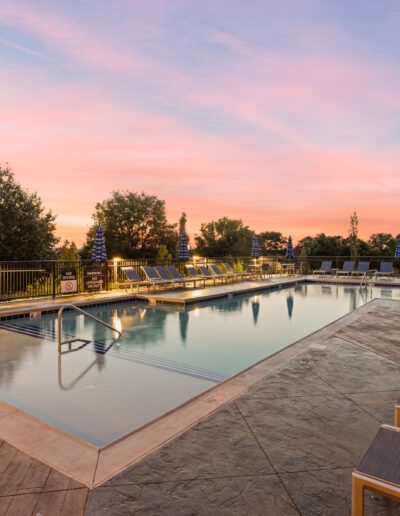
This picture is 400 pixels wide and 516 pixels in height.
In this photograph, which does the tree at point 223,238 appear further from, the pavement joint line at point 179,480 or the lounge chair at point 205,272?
the pavement joint line at point 179,480

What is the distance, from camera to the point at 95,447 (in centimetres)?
275

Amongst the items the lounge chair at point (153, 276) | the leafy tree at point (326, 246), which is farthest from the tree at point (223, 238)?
the lounge chair at point (153, 276)

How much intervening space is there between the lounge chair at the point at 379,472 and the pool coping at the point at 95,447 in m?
1.47

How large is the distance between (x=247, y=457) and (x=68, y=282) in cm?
1019

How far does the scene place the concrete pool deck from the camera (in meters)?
2.10

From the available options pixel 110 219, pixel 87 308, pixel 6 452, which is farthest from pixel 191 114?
pixel 110 219

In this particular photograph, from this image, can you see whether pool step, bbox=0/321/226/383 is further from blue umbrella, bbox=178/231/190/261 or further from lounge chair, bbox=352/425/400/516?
blue umbrella, bbox=178/231/190/261

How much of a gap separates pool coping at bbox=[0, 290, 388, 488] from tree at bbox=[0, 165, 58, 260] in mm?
17522

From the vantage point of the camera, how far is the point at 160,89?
1459cm

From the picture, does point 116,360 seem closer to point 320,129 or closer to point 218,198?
point 320,129

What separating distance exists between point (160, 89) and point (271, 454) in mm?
14614

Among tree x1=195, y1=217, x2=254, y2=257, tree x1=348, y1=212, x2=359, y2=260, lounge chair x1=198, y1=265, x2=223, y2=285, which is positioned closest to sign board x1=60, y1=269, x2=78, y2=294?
lounge chair x1=198, y1=265, x2=223, y2=285

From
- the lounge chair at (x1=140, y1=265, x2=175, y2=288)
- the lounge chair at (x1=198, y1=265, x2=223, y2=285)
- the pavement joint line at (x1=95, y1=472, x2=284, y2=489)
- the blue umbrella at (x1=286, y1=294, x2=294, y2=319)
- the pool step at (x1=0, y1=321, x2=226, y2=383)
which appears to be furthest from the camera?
the lounge chair at (x1=198, y1=265, x2=223, y2=285)

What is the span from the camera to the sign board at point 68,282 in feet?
37.9
